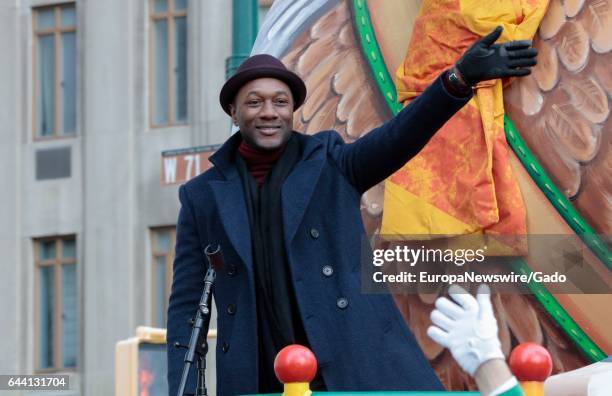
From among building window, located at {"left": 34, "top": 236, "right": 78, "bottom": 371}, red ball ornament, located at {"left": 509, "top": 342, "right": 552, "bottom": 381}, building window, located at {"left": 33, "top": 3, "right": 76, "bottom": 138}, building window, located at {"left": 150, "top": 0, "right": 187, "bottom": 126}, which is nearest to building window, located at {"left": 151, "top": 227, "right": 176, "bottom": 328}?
building window, located at {"left": 34, "top": 236, "right": 78, "bottom": 371}

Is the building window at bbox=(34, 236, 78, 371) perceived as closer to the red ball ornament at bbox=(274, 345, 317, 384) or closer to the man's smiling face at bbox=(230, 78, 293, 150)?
the man's smiling face at bbox=(230, 78, 293, 150)

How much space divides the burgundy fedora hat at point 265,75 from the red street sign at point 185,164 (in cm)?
350

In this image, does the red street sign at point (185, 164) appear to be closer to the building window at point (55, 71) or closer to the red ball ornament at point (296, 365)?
the red ball ornament at point (296, 365)

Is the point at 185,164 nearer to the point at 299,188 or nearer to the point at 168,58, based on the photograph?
the point at 299,188

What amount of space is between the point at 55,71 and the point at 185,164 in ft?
40.8

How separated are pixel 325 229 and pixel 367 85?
124cm

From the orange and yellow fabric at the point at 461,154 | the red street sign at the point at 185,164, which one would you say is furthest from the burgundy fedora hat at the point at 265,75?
the red street sign at the point at 185,164

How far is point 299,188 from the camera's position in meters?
4.40

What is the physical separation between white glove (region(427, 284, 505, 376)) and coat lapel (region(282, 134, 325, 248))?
1606mm

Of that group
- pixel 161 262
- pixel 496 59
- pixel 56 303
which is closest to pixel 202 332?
pixel 496 59

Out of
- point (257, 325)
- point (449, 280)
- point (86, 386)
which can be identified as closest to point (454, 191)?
point (449, 280)


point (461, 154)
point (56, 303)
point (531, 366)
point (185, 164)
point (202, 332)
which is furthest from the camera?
point (56, 303)

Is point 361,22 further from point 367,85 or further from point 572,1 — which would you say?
point 572,1

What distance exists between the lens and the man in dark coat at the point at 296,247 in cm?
434
